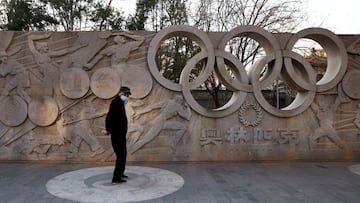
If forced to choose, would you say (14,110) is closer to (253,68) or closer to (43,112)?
(43,112)

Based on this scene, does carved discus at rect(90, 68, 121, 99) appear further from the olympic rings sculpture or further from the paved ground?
the paved ground

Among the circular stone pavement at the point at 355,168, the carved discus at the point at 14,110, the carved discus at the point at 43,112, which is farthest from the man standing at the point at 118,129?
the circular stone pavement at the point at 355,168

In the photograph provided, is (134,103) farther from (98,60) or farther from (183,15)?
(183,15)

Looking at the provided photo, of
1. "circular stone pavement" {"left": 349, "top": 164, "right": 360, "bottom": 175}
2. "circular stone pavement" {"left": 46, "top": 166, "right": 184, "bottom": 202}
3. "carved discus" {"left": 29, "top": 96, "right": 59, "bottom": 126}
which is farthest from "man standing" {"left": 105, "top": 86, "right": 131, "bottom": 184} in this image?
"circular stone pavement" {"left": 349, "top": 164, "right": 360, "bottom": 175}

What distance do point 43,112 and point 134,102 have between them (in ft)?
5.85

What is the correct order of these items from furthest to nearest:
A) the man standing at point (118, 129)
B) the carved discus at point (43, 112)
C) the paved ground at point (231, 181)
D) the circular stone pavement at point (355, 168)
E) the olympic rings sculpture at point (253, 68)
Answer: the olympic rings sculpture at point (253, 68) → the carved discus at point (43, 112) → the circular stone pavement at point (355, 168) → the man standing at point (118, 129) → the paved ground at point (231, 181)

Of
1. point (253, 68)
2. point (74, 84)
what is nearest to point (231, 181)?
point (253, 68)

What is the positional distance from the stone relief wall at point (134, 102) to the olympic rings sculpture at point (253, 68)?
2cm

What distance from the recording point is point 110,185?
4.36 metres

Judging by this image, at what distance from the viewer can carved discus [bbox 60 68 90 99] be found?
586cm

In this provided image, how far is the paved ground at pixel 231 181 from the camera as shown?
3887 millimetres

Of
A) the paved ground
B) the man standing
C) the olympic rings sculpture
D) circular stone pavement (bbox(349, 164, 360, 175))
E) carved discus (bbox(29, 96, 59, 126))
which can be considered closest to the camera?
the paved ground

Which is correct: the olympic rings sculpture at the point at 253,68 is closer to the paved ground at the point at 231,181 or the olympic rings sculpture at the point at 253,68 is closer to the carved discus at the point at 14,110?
the paved ground at the point at 231,181

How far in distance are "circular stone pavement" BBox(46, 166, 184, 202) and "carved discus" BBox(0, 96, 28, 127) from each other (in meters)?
1.74
